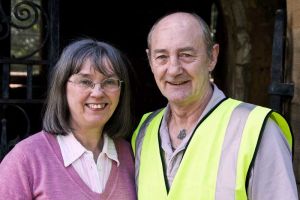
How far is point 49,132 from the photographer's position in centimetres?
200

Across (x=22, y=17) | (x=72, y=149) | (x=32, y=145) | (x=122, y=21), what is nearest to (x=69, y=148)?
(x=72, y=149)

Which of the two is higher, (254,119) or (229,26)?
(229,26)

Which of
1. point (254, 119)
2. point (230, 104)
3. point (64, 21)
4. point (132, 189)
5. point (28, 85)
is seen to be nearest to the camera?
point (254, 119)

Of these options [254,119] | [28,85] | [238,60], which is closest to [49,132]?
[28,85]

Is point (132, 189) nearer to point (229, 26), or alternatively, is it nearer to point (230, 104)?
point (230, 104)

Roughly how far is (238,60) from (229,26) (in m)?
0.19

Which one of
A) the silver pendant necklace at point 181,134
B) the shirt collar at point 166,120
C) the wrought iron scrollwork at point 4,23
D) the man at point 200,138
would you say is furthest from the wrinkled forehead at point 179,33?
the wrought iron scrollwork at point 4,23

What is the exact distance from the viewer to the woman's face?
1.95 m

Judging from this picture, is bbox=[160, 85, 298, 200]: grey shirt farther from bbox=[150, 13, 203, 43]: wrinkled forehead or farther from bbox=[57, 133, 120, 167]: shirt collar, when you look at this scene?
bbox=[57, 133, 120, 167]: shirt collar

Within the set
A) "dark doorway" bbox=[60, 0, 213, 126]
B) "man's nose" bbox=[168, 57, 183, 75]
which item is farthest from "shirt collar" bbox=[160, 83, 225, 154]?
"dark doorway" bbox=[60, 0, 213, 126]

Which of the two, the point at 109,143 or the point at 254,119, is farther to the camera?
the point at 109,143

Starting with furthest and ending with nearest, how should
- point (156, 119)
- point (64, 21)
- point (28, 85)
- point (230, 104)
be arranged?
1. point (64, 21)
2. point (28, 85)
3. point (156, 119)
4. point (230, 104)

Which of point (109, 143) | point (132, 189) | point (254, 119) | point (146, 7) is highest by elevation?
point (146, 7)

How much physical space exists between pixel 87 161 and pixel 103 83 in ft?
0.99
